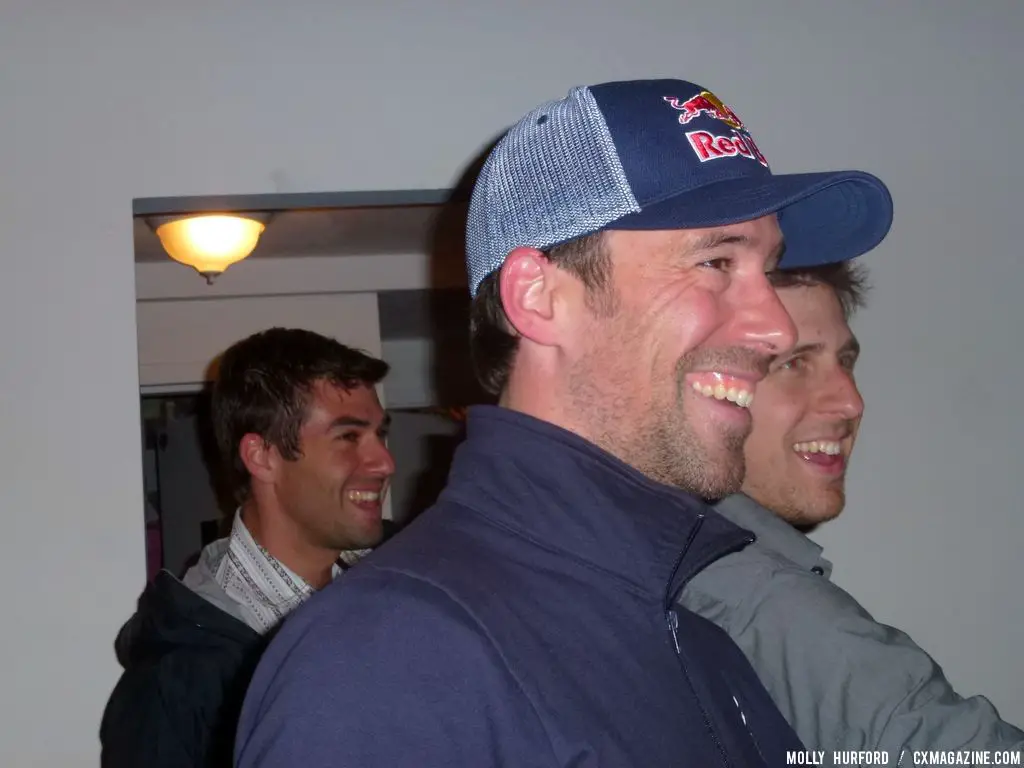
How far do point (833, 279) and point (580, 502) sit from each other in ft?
2.82

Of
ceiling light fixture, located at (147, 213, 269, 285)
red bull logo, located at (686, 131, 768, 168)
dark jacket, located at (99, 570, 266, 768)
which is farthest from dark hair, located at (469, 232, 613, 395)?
ceiling light fixture, located at (147, 213, 269, 285)

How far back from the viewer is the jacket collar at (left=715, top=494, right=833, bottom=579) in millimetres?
1185

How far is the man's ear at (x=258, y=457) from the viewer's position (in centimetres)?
217

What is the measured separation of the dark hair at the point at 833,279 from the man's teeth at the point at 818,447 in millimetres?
210

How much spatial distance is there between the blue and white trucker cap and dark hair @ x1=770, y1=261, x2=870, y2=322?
349 millimetres

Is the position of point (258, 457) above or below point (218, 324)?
below

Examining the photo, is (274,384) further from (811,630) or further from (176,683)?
(811,630)

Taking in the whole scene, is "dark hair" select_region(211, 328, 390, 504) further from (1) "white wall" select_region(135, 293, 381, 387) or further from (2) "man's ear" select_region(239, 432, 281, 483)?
(1) "white wall" select_region(135, 293, 381, 387)

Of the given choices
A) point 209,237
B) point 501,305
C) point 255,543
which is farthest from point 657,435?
point 209,237

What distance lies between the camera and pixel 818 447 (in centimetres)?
134

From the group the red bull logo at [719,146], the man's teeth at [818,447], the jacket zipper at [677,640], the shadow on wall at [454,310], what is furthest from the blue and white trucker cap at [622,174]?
the shadow on wall at [454,310]

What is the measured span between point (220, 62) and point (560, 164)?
3.78ft

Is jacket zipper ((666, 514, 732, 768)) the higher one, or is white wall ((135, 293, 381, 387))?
white wall ((135, 293, 381, 387))

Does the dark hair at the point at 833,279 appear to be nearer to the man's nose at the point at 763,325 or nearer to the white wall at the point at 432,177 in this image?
the white wall at the point at 432,177
